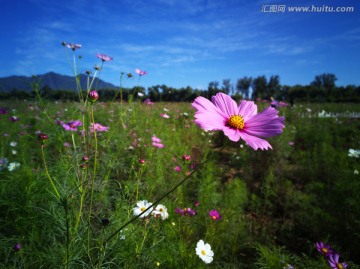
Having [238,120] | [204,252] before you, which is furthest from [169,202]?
[238,120]

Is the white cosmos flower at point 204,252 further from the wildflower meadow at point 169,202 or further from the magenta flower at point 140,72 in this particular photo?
the magenta flower at point 140,72

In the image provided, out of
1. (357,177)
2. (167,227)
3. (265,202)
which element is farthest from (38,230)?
(357,177)

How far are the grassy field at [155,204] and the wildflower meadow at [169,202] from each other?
10 mm

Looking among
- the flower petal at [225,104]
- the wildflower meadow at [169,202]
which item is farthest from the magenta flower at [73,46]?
the flower petal at [225,104]

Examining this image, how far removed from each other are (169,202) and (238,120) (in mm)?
1104

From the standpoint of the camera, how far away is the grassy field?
3.14ft

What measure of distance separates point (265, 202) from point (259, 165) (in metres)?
0.75

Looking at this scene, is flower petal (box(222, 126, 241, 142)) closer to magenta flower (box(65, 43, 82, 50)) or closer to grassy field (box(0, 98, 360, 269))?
grassy field (box(0, 98, 360, 269))

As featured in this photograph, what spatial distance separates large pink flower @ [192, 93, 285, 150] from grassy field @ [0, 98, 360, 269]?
102 mm

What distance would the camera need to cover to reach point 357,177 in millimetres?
1973

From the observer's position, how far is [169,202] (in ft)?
5.40

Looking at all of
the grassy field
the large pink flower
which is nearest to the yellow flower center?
the large pink flower

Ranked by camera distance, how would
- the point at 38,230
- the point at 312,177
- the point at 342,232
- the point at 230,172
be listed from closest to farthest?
the point at 38,230 → the point at 342,232 → the point at 312,177 → the point at 230,172

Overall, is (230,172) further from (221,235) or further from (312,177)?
(221,235)
